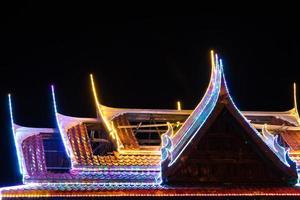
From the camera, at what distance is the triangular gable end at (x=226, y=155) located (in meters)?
16.3

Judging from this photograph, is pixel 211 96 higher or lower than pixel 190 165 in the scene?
higher

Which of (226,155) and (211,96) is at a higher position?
(211,96)

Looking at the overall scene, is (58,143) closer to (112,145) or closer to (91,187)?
(112,145)

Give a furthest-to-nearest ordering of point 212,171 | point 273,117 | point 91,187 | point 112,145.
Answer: point 273,117
point 112,145
point 212,171
point 91,187

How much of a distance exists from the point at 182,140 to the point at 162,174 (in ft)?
4.29

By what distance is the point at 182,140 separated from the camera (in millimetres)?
16672

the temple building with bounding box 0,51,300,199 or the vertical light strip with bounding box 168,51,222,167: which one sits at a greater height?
the vertical light strip with bounding box 168,51,222,167

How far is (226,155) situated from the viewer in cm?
1664

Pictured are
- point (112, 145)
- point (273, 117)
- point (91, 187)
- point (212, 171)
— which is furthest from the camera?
point (273, 117)

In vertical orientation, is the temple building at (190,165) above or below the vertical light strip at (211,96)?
below

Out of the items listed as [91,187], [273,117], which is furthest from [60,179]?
[273,117]

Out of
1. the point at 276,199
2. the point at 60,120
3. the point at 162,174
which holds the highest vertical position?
the point at 60,120

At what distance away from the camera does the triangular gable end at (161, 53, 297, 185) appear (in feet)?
53.6

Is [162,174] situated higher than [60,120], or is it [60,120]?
[60,120]
